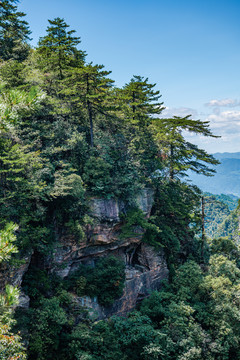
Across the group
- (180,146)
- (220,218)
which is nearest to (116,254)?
(180,146)

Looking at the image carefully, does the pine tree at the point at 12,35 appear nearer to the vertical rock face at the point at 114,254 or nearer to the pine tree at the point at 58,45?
the pine tree at the point at 58,45

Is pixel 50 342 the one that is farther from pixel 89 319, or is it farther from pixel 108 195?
pixel 108 195

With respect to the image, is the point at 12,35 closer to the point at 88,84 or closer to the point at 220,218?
the point at 88,84

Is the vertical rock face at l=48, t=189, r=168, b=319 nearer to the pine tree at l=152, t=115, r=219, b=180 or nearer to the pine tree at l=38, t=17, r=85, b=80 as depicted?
the pine tree at l=152, t=115, r=219, b=180

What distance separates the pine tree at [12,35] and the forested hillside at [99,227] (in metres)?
0.12

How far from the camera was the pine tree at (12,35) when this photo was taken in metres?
18.6

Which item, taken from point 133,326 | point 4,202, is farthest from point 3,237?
point 133,326

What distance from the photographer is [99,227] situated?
14.4 m

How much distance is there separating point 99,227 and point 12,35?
19399mm

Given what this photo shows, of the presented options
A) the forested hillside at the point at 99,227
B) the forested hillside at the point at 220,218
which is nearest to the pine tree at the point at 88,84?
the forested hillside at the point at 99,227

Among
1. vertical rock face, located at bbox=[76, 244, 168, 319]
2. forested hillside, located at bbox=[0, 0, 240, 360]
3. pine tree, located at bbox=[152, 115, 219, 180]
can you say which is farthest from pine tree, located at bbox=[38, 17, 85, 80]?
vertical rock face, located at bbox=[76, 244, 168, 319]

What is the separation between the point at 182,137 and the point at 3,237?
1864 cm

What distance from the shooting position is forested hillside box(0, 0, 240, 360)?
10.5 metres

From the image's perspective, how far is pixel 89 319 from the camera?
1190 centimetres
